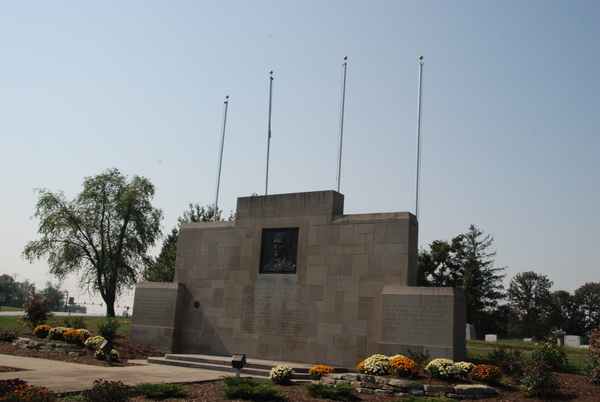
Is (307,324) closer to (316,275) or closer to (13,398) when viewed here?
(316,275)

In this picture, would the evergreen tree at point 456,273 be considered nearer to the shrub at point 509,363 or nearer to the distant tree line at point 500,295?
the distant tree line at point 500,295

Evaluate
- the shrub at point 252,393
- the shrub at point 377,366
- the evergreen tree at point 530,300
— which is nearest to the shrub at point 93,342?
the shrub at point 252,393

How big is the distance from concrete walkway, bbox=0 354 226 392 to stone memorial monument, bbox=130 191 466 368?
135 inches

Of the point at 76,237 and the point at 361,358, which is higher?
the point at 76,237

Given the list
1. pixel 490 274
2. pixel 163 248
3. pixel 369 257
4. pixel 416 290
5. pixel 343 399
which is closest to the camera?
pixel 343 399

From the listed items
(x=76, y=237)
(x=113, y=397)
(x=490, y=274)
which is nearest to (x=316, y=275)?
(x=113, y=397)

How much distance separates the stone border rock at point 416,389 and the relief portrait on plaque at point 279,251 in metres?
7.55

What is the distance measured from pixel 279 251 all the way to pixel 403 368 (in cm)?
845

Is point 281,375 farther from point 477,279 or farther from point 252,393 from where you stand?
point 477,279

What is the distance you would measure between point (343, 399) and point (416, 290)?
629cm

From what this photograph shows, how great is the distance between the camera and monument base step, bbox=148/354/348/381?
56.7ft

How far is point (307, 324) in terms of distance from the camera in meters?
19.8

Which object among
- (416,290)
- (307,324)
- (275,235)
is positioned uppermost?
(275,235)

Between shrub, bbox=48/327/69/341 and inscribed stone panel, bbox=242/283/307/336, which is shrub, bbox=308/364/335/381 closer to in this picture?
inscribed stone panel, bbox=242/283/307/336
